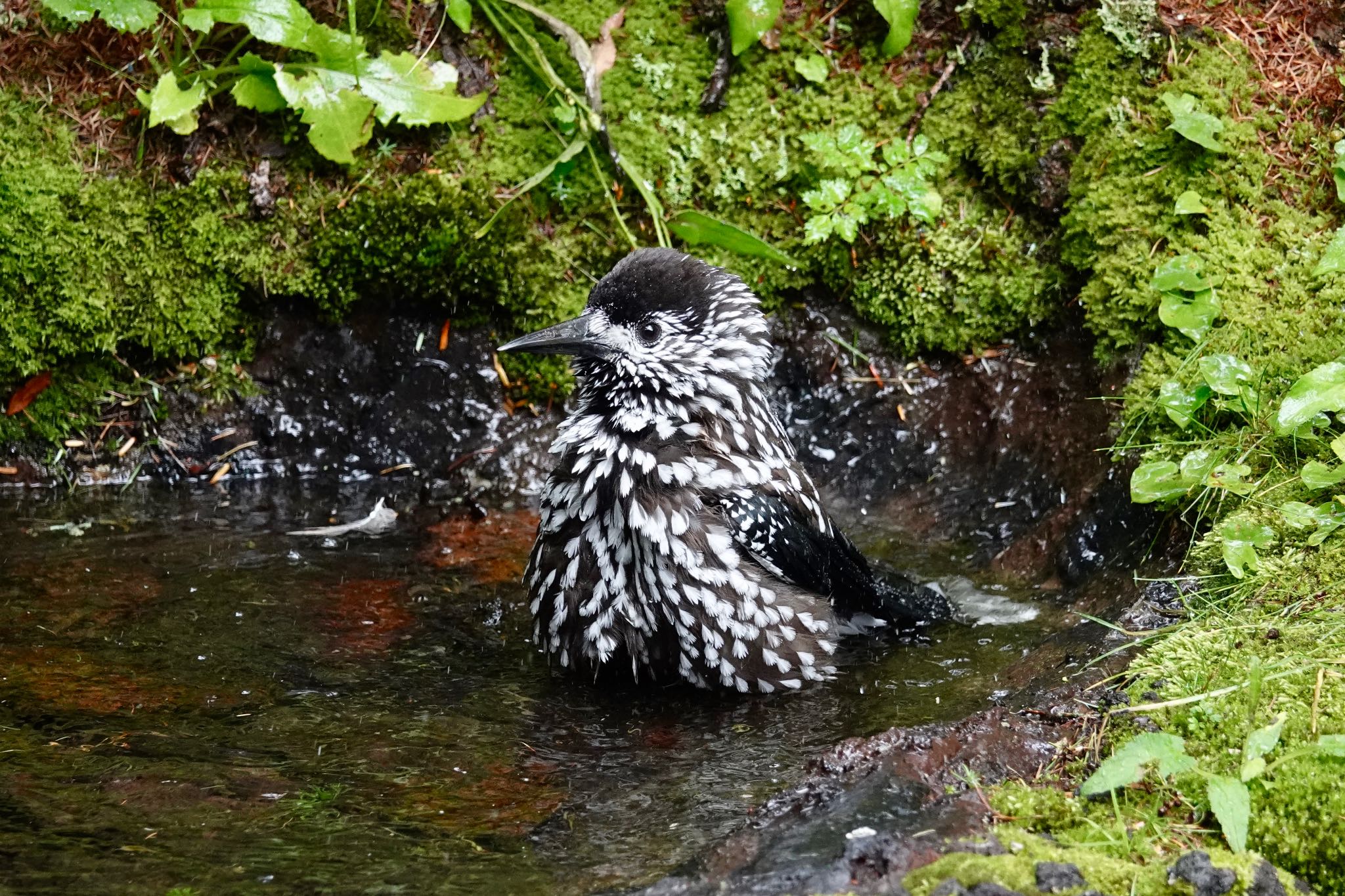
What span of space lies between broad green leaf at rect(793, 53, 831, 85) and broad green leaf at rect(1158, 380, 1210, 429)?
8.67ft

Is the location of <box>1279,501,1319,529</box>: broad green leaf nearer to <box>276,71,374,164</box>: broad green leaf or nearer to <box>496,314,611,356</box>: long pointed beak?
<box>496,314,611,356</box>: long pointed beak

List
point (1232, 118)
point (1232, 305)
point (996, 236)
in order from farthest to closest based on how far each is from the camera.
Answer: point (996, 236)
point (1232, 118)
point (1232, 305)

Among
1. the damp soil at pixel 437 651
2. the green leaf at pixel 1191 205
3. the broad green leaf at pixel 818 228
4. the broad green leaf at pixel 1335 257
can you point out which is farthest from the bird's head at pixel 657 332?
the broad green leaf at pixel 1335 257

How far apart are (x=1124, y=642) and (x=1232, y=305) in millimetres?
1828

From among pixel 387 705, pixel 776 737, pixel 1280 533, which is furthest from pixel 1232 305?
pixel 387 705

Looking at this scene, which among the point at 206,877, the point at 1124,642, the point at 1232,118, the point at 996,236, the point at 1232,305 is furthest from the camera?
the point at 996,236

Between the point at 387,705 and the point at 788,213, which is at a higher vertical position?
the point at 788,213

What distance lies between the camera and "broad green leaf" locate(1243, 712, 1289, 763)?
3.11 metres

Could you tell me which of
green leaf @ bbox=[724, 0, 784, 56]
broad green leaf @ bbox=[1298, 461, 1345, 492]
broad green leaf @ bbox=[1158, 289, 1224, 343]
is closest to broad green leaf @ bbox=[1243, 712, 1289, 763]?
broad green leaf @ bbox=[1298, 461, 1345, 492]

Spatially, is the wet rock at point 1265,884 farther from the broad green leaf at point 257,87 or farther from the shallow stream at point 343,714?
the broad green leaf at point 257,87

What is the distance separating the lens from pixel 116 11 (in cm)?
589

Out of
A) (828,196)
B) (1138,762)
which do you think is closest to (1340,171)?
(828,196)

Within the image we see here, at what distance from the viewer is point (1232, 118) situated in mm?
5695

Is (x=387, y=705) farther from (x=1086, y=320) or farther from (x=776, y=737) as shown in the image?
(x=1086, y=320)
